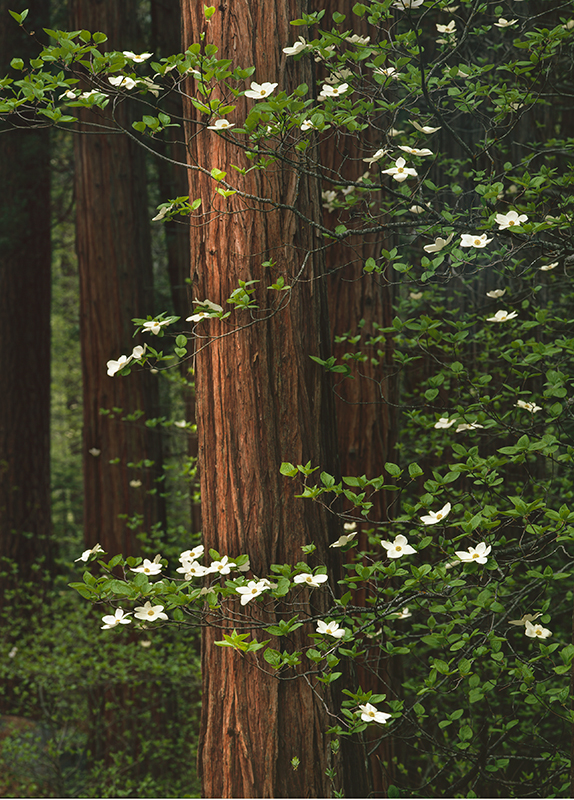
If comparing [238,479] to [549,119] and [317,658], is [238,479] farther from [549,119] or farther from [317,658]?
[549,119]

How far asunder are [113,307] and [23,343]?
83.2 inches

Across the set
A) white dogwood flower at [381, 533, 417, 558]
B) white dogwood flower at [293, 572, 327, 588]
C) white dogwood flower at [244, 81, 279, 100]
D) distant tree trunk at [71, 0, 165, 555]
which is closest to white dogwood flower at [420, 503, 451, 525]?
white dogwood flower at [381, 533, 417, 558]

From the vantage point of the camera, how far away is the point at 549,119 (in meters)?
4.56

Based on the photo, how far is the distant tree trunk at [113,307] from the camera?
17.6 feet

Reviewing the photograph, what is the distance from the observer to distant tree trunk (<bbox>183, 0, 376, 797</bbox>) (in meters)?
2.05

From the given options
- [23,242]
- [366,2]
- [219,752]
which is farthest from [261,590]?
[23,242]

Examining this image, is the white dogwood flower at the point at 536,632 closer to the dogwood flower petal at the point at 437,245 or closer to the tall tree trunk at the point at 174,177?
the dogwood flower petal at the point at 437,245

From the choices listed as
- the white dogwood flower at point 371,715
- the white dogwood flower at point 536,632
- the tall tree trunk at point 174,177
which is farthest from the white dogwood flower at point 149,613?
the tall tree trunk at point 174,177

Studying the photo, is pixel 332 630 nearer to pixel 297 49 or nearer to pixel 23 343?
pixel 297 49

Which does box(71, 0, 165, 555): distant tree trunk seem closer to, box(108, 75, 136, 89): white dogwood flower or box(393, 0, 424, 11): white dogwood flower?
box(108, 75, 136, 89): white dogwood flower

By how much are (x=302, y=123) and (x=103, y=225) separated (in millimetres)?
4089

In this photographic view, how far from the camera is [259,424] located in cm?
212

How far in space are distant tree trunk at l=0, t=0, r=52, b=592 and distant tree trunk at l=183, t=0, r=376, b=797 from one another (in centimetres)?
518

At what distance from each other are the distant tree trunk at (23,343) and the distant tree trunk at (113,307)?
64.6 inches
